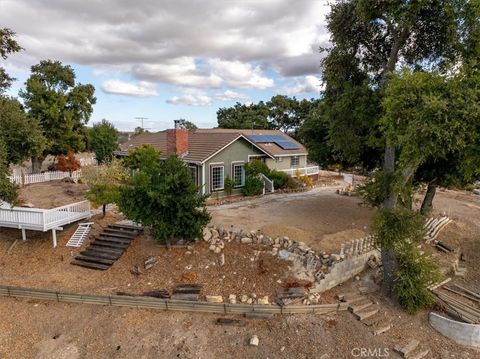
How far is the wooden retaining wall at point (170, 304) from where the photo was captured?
10648 mm

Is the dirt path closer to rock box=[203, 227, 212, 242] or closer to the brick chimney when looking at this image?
rock box=[203, 227, 212, 242]

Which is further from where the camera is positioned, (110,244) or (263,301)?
(110,244)

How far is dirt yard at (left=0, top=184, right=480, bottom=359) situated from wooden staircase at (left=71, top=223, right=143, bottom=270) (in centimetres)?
33

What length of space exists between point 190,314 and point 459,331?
8.43m

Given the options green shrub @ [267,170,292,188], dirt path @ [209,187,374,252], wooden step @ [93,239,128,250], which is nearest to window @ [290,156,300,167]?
green shrub @ [267,170,292,188]

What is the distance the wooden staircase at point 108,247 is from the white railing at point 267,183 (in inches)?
433

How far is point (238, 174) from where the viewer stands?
77.7ft

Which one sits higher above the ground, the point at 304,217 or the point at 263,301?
the point at 304,217

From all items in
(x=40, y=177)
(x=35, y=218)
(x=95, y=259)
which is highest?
(x=40, y=177)

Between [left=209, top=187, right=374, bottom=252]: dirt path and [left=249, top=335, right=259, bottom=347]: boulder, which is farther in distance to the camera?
[left=209, top=187, right=374, bottom=252]: dirt path

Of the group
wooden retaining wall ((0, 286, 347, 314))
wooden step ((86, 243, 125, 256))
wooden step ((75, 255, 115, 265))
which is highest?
wooden step ((86, 243, 125, 256))

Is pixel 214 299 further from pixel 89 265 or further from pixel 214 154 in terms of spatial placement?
pixel 214 154

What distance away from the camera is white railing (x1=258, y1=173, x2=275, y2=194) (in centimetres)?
2406

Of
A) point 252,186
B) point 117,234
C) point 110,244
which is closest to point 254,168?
point 252,186
